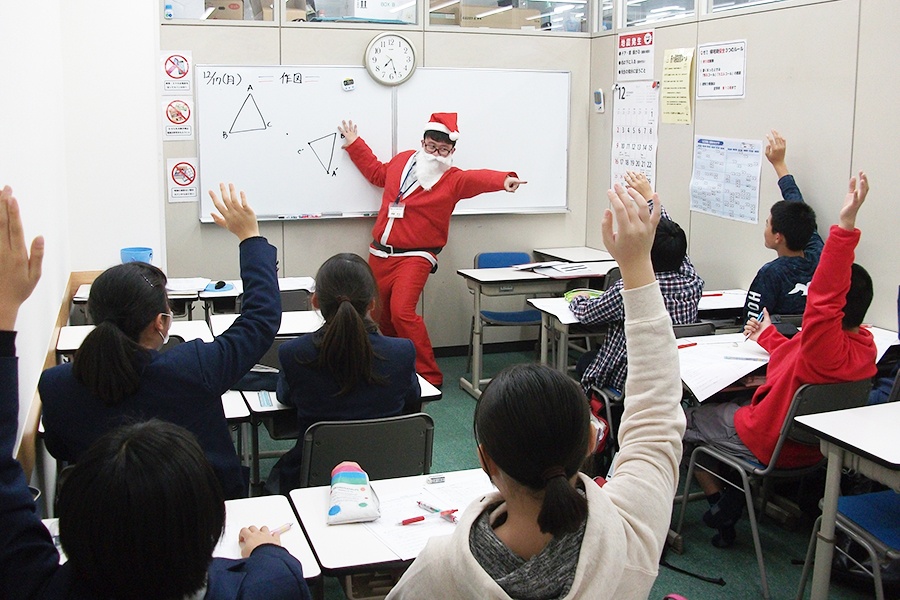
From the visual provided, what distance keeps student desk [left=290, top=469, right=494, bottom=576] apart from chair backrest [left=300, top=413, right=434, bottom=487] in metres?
0.31

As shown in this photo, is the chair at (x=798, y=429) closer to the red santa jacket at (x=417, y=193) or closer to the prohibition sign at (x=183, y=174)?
the red santa jacket at (x=417, y=193)

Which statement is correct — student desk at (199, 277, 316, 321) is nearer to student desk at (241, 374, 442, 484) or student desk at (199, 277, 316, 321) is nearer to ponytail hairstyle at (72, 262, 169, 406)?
student desk at (241, 374, 442, 484)

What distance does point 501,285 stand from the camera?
495cm

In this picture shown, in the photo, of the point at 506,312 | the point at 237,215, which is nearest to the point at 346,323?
the point at 237,215

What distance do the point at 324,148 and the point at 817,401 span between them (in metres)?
3.47

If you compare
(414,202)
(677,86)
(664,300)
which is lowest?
(664,300)

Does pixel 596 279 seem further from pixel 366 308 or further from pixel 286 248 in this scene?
pixel 366 308

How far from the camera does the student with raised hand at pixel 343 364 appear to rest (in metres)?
2.58

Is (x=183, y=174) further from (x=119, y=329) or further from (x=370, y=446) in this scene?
(x=119, y=329)

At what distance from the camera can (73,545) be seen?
3.39ft

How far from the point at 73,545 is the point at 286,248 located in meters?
4.48

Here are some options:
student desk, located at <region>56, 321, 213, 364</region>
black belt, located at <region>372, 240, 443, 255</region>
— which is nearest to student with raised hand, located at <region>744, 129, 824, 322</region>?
black belt, located at <region>372, 240, 443, 255</region>

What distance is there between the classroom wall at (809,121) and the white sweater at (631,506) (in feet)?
9.74

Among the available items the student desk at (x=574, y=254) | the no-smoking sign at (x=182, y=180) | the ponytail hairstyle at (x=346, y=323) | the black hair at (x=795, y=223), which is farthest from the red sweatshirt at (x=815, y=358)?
the no-smoking sign at (x=182, y=180)
